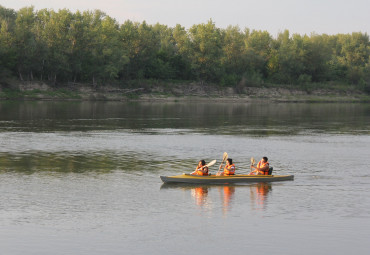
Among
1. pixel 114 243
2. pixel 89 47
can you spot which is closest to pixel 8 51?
pixel 89 47

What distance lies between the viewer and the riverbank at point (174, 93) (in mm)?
135137

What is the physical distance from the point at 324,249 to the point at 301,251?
3.05 ft

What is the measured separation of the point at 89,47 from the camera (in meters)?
149

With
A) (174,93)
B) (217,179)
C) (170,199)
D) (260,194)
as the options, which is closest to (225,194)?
(260,194)

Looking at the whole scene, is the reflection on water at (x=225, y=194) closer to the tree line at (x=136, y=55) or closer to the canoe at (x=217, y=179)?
the canoe at (x=217, y=179)

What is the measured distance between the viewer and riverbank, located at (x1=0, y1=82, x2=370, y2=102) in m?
135

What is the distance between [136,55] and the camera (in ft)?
527

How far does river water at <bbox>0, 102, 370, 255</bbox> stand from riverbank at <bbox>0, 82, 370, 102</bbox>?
7865 centimetres

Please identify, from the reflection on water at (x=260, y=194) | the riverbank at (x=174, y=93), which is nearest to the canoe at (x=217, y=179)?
the reflection on water at (x=260, y=194)

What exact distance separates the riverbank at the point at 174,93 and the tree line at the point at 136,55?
11.2 feet

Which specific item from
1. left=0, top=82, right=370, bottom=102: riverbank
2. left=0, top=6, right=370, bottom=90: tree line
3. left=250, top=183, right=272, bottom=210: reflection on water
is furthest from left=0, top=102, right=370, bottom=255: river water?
left=0, top=6, right=370, bottom=90: tree line

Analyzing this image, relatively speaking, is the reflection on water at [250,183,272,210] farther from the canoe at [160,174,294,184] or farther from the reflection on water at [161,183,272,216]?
the canoe at [160,174,294,184]

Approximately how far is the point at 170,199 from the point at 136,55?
134558mm

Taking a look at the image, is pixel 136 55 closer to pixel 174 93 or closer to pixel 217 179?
pixel 174 93
